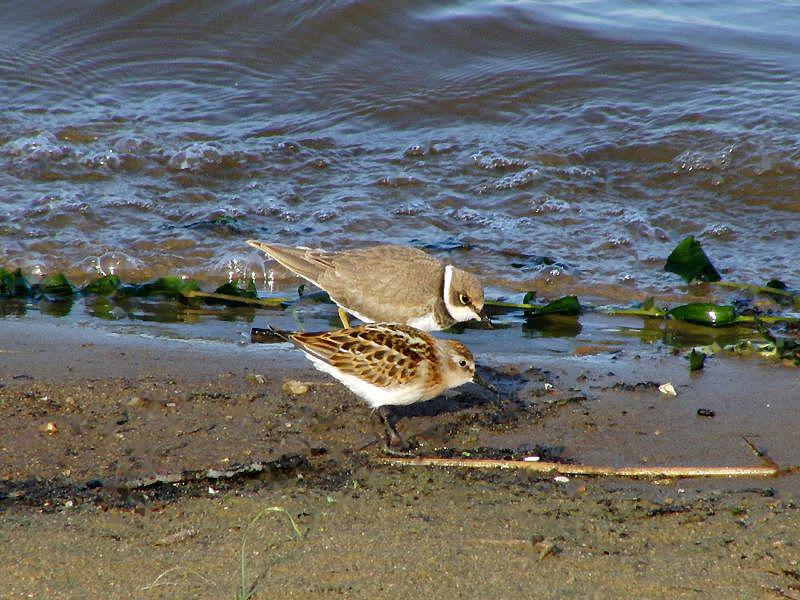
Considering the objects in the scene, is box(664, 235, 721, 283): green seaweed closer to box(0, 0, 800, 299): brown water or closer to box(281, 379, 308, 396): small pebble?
box(0, 0, 800, 299): brown water

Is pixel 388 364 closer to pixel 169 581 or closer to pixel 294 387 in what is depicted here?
pixel 294 387

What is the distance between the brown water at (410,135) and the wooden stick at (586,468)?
328 centimetres

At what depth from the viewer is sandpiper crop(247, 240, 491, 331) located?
6.70m

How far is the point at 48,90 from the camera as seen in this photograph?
38.9ft

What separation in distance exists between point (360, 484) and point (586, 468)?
104cm

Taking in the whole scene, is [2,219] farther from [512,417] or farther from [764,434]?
[764,434]

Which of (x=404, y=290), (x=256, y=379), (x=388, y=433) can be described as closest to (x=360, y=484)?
(x=388, y=433)

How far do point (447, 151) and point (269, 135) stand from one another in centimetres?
195

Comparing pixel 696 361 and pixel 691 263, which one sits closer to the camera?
pixel 696 361

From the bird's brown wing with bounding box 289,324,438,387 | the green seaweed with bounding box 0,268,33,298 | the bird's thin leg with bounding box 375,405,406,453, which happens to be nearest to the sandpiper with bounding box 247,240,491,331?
the bird's brown wing with bounding box 289,324,438,387

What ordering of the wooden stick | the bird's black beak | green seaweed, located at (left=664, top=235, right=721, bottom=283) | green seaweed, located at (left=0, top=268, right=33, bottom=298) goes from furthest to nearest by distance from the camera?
green seaweed, located at (left=664, top=235, right=721, bottom=283)
green seaweed, located at (left=0, top=268, right=33, bottom=298)
the bird's black beak
the wooden stick

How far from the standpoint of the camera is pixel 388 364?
5.34 meters

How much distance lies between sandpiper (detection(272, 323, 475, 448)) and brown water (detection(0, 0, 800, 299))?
276cm

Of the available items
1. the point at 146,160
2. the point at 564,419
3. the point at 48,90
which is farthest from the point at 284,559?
the point at 48,90
